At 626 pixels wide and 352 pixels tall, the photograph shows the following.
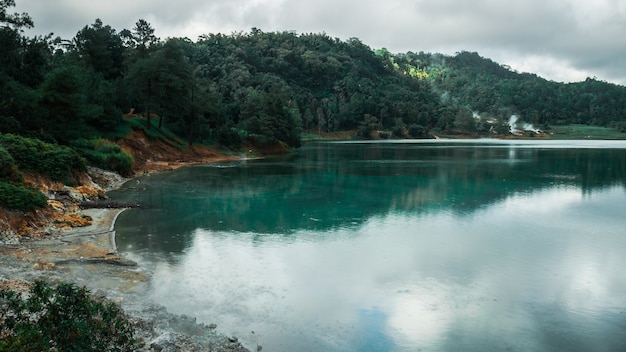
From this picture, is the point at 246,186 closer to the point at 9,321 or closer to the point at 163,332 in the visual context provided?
the point at 163,332

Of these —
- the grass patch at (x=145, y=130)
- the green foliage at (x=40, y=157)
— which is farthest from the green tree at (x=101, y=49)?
the green foliage at (x=40, y=157)

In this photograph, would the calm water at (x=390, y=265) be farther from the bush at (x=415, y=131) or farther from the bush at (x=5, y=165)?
the bush at (x=415, y=131)

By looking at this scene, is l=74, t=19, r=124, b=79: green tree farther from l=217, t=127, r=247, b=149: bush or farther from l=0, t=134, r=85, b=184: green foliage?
l=0, t=134, r=85, b=184: green foliage

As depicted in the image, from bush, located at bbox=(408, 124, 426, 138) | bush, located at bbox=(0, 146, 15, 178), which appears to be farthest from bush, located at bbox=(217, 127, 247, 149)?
bush, located at bbox=(408, 124, 426, 138)

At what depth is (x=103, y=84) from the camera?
5753 cm

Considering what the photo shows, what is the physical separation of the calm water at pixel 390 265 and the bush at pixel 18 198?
367 cm

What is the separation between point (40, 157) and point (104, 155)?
45.7ft

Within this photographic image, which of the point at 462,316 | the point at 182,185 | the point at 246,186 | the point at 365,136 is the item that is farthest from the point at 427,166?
the point at 365,136

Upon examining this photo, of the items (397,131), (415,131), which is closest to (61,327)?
(397,131)

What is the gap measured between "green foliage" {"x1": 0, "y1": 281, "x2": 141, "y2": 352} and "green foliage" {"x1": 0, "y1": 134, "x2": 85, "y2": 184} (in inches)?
786

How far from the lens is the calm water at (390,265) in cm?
1209

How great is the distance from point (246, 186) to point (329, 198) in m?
8.90

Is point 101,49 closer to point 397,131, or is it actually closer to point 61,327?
point 61,327

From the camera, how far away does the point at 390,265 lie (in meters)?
17.8
